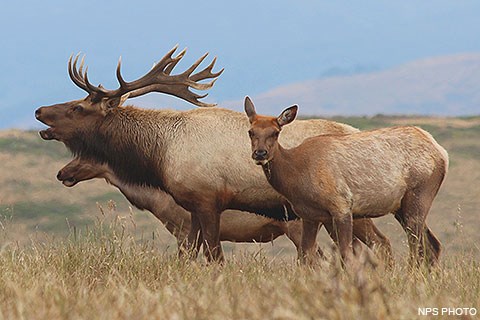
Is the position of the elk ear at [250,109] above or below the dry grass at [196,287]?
above

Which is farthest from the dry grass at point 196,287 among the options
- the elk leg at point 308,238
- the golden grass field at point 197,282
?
the elk leg at point 308,238

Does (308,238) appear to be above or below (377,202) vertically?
below

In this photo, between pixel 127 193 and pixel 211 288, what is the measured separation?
5.65 m

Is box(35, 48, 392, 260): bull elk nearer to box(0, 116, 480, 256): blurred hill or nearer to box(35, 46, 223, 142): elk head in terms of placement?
box(35, 46, 223, 142): elk head

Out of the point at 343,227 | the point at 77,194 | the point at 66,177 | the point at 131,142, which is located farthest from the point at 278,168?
the point at 77,194

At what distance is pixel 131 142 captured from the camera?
37.9 ft

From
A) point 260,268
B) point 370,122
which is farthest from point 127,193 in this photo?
point 370,122

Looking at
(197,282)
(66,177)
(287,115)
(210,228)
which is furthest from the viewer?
(66,177)

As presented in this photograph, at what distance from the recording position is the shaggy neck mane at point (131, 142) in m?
11.3

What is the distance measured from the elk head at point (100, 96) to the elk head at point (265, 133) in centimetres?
275

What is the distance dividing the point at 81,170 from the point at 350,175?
3.68 m

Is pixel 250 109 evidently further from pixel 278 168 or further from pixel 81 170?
pixel 81 170

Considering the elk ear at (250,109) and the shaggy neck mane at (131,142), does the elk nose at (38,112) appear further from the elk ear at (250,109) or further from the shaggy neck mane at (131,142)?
the elk ear at (250,109)
